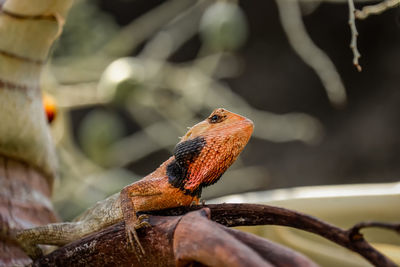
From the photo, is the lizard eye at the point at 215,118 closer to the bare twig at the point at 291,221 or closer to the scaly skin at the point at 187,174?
the scaly skin at the point at 187,174

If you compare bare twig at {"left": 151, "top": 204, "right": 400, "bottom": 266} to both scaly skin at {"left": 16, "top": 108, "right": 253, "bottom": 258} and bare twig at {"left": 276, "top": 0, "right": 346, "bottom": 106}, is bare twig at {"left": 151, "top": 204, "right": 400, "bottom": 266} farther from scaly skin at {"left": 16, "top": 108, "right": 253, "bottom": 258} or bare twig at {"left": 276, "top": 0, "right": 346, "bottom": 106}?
bare twig at {"left": 276, "top": 0, "right": 346, "bottom": 106}

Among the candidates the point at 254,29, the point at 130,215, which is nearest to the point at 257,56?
the point at 254,29

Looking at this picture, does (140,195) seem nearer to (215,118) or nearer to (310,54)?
(215,118)

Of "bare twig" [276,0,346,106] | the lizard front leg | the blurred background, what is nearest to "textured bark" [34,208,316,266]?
the lizard front leg

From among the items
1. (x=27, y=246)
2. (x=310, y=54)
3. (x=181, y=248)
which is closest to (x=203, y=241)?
(x=181, y=248)

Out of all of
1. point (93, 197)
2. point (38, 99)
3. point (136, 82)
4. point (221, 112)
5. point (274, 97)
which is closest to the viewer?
point (221, 112)

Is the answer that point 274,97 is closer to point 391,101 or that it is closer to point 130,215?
point 391,101
